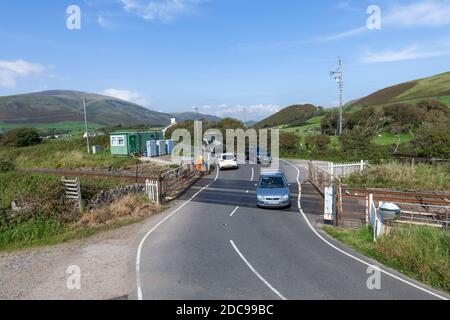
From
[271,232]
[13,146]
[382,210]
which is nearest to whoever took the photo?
[382,210]

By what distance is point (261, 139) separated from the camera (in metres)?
52.7

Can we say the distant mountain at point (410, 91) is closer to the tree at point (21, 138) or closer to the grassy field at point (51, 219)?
the tree at point (21, 138)

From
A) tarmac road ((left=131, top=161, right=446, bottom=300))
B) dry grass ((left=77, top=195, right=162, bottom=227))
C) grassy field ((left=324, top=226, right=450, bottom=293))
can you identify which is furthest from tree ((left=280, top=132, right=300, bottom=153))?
grassy field ((left=324, top=226, right=450, bottom=293))

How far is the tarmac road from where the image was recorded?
317 inches

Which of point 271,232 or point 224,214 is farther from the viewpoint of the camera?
point 224,214

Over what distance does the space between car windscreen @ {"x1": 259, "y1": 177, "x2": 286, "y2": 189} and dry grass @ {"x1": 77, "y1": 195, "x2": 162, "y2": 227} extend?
18.2ft

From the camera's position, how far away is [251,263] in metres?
10.0

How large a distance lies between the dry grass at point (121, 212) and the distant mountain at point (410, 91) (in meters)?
87.0

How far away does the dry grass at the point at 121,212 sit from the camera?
49.0 ft

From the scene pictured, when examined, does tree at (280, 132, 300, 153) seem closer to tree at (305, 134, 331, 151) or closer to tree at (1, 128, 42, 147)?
tree at (305, 134, 331, 151)

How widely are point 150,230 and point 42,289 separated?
589 centimetres
